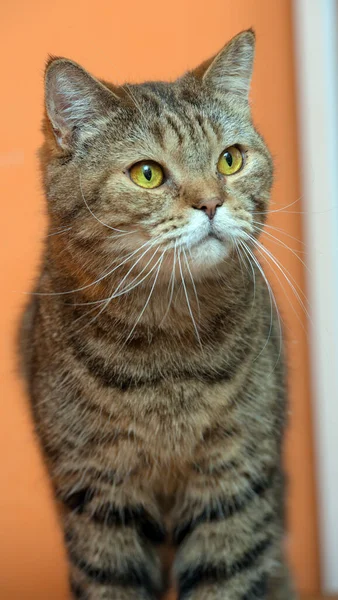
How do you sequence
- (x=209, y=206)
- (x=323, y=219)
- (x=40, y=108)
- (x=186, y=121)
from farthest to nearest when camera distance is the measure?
(x=323, y=219), (x=40, y=108), (x=186, y=121), (x=209, y=206)

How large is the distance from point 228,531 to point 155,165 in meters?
0.55

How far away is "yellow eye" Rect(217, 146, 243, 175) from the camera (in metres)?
1.02

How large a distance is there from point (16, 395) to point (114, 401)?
0.38m

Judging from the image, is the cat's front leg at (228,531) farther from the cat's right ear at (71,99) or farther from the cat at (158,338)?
the cat's right ear at (71,99)

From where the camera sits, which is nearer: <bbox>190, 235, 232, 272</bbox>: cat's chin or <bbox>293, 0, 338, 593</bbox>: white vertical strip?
<bbox>190, 235, 232, 272</bbox>: cat's chin

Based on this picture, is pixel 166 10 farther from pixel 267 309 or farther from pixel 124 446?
pixel 124 446

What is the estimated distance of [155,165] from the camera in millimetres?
969

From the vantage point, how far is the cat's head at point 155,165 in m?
0.92

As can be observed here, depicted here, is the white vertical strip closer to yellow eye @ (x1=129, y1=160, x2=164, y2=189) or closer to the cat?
the cat

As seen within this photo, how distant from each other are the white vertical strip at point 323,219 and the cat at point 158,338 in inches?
13.5

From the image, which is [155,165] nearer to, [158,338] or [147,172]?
[147,172]

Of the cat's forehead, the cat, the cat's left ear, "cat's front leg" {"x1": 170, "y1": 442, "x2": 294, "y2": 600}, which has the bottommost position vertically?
"cat's front leg" {"x1": 170, "y1": 442, "x2": 294, "y2": 600}

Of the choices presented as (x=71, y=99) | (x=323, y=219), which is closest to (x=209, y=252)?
(x=71, y=99)

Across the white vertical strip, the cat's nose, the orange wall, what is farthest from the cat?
the white vertical strip
